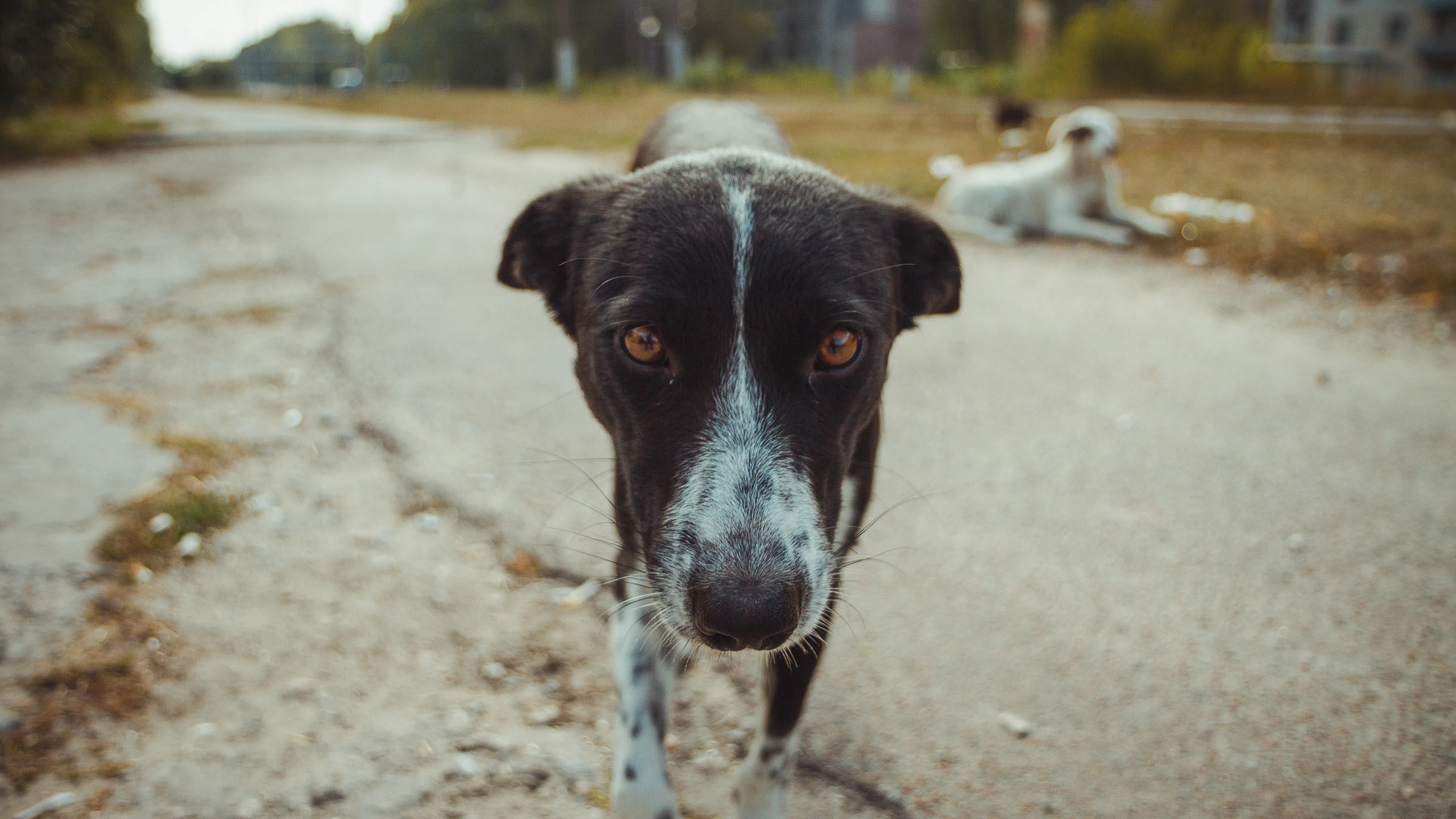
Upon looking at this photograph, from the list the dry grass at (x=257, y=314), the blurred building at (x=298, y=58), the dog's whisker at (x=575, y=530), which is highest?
the blurred building at (x=298, y=58)

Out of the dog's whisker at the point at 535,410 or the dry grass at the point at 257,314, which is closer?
the dog's whisker at the point at 535,410

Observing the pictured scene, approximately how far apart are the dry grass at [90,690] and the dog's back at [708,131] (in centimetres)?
216

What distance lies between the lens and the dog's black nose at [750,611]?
4.77 ft

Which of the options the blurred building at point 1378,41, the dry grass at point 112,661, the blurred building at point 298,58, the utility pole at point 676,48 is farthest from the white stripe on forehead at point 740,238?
the blurred building at point 298,58

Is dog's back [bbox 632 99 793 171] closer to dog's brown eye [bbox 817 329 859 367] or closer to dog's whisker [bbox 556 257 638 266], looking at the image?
dog's whisker [bbox 556 257 638 266]

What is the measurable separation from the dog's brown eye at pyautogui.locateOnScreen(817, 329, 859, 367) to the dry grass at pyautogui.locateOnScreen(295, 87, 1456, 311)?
10.7 feet

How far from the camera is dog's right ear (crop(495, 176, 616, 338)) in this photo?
7.30 feet

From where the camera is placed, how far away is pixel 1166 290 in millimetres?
5941

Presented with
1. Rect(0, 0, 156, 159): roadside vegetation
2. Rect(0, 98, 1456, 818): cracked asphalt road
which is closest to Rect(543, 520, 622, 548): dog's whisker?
Rect(0, 98, 1456, 818): cracked asphalt road

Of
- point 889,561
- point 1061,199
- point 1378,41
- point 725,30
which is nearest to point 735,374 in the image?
point 889,561

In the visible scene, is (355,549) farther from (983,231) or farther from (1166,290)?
(983,231)

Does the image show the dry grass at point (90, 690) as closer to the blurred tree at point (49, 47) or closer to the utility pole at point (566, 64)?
the blurred tree at point (49, 47)

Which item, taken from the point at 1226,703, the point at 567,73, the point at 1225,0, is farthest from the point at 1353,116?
the point at 567,73

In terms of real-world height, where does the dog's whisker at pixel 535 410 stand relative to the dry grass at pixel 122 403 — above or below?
below
